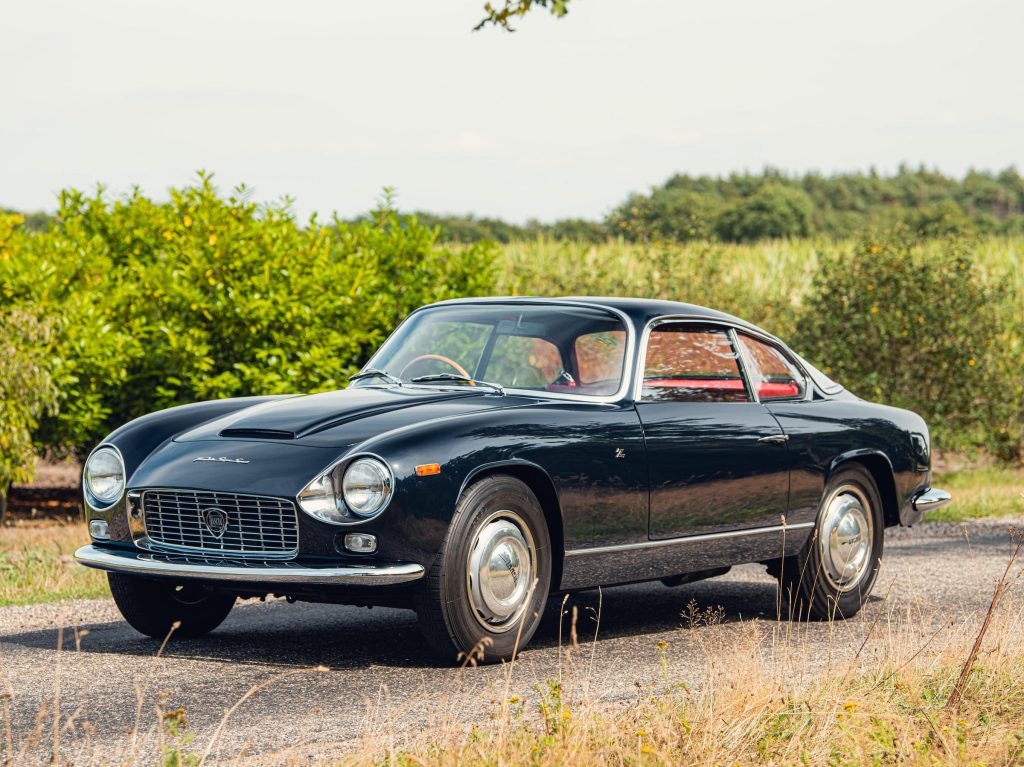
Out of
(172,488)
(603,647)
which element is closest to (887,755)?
(603,647)

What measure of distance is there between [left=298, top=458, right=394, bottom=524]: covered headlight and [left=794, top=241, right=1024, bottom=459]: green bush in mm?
14527

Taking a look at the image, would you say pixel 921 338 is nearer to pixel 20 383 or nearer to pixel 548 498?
pixel 20 383

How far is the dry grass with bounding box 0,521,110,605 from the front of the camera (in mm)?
9156

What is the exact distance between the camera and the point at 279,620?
8188mm

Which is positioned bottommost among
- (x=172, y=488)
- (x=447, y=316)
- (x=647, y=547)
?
(x=647, y=547)

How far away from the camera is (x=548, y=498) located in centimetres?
677

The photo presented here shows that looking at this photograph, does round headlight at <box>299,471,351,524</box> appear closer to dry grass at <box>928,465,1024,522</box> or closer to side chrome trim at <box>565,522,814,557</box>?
side chrome trim at <box>565,522,814,557</box>

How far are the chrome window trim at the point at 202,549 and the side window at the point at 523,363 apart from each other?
64.4 inches

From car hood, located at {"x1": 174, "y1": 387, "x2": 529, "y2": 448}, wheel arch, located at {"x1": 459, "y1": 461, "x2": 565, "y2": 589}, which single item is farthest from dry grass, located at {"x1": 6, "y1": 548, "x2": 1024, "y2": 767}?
car hood, located at {"x1": 174, "y1": 387, "x2": 529, "y2": 448}

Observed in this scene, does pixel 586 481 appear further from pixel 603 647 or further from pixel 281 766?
pixel 281 766

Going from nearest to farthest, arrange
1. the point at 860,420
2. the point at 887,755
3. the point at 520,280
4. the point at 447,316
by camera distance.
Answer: the point at 887,755 → the point at 447,316 → the point at 860,420 → the point at 520,280

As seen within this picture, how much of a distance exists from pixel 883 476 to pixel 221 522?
14.1 ft

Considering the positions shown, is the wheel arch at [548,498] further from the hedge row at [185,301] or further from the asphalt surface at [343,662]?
the hedge row at [185,301]

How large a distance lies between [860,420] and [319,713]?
14.3 ft
